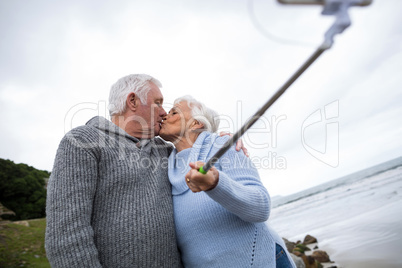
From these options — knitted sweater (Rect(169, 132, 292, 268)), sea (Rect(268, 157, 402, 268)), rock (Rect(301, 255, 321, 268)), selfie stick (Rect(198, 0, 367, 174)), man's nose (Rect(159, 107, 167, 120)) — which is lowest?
rock (Rect(301, 255, 321, 268))

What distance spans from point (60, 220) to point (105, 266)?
0.42 metres

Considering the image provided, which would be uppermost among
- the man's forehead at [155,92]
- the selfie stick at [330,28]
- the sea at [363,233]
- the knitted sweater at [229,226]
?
the man's forehead at [155,92]

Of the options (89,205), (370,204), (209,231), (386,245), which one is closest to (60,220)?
(89,205)

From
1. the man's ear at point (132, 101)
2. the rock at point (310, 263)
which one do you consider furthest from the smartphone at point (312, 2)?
the rock at point (310, 263)

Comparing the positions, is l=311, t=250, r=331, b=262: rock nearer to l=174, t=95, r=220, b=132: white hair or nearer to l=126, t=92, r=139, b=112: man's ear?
l=174, t=95, r=220, b=132: white hair

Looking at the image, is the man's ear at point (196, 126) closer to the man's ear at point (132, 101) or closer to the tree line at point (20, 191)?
the man's ear at point (132, 101)

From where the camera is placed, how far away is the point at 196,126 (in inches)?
105

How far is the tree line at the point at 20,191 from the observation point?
19.8 metres

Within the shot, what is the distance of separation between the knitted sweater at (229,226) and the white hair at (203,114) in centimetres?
67

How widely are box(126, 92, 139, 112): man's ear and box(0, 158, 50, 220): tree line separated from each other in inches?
848

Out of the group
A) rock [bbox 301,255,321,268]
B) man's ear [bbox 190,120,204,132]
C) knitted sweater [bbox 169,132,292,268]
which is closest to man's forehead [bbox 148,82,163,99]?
man's ear [bbox 190,120,204,132]

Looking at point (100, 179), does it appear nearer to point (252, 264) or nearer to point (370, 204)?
point (252, 264)

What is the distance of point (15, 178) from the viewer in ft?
68.6

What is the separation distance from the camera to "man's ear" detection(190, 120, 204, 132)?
8.66 feet
